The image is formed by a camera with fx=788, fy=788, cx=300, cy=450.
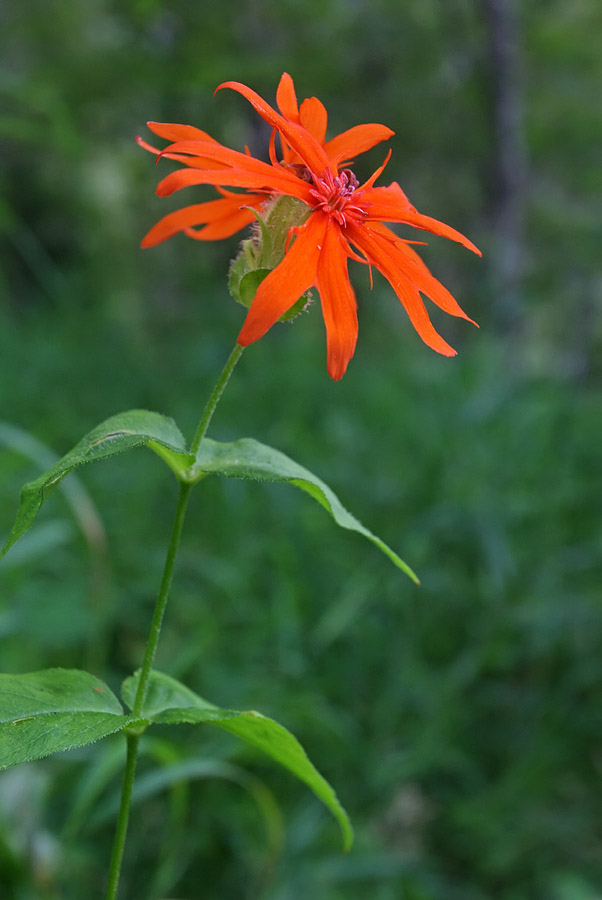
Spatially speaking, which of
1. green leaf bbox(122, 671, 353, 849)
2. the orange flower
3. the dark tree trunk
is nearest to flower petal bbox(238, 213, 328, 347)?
the orange flower

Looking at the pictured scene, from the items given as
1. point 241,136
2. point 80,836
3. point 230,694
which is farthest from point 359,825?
point 241,136

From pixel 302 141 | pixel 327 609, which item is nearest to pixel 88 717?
pixel 302 141

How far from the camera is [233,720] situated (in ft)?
2.05

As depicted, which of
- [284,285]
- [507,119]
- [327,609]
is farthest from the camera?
[507,119]

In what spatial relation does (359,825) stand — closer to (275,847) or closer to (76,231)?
(275,847)

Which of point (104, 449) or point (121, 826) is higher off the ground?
point (104, 449)

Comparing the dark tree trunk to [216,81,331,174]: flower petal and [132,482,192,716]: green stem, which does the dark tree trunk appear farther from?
[132,482,192,716]: green stem

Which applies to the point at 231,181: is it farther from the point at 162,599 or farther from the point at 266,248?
the point at 162,599

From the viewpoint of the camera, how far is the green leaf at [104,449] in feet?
1.76

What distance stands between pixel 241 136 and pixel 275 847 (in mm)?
5811

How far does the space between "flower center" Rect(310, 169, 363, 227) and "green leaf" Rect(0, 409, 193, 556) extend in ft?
0.68

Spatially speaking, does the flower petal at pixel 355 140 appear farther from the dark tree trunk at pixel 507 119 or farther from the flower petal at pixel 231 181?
the dark tree trunk at pixel 507 119

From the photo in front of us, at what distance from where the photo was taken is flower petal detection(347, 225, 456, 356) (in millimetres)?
568

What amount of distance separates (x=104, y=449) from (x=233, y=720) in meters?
0.24
